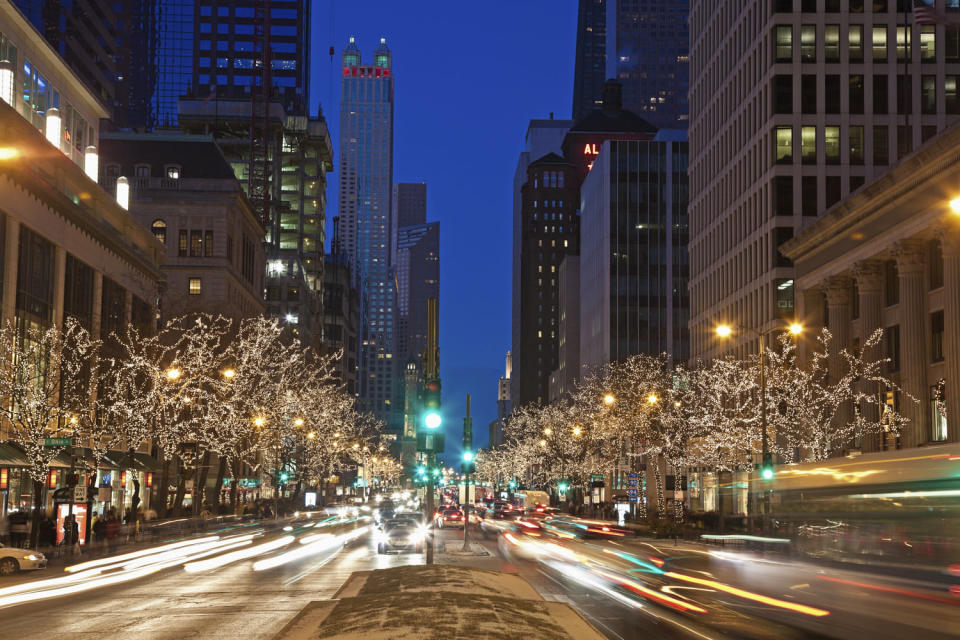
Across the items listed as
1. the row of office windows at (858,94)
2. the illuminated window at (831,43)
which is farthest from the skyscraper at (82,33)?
the illuminated window at (831,43)

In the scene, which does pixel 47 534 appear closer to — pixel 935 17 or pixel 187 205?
pixel 935 17

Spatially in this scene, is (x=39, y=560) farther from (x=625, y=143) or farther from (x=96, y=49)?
(x=625, y=143)

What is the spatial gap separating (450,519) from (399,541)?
93.5 ft

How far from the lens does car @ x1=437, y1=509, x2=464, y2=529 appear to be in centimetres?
7500

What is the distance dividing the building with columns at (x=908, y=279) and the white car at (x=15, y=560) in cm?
4136

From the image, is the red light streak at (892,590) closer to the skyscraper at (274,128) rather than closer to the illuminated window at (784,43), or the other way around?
the illuminated window at (784,43)

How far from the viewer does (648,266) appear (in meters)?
158

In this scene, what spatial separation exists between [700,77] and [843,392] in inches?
2048

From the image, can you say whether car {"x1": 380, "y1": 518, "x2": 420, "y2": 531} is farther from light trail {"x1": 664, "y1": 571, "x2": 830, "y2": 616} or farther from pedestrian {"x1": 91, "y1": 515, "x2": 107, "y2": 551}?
pedestrian {"x1": 91, "y1": 515, "x2": 107, "y2": 551}

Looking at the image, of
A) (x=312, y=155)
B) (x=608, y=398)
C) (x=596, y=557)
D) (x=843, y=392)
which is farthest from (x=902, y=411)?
(x=312, y=155)

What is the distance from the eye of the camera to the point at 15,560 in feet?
125

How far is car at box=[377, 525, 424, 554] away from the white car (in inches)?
556

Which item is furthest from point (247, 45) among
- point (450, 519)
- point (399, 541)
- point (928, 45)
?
point (399, 541)

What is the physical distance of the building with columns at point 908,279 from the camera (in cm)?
5628
